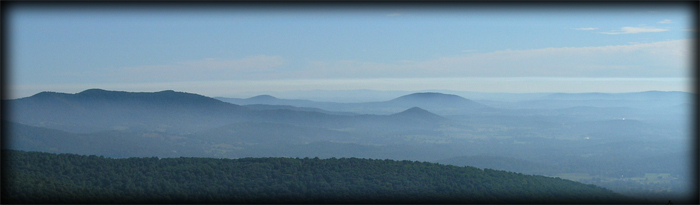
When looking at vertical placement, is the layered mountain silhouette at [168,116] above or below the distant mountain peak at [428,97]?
below

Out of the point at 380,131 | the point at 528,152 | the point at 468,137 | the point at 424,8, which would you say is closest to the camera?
the point at 424,8

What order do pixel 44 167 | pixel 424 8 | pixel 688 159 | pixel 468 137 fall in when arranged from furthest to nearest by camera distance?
1. pixel 468 137
2. pixel 44 167
3. pixel 688 159
4. pixel 424 8

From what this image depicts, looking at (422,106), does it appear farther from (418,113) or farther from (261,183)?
(261,183)

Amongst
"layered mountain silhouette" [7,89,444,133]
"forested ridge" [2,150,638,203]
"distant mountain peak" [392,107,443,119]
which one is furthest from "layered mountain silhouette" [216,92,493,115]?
"forested ridge" [2,150,638,203]

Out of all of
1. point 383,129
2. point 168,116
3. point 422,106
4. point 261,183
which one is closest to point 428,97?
point 422,106

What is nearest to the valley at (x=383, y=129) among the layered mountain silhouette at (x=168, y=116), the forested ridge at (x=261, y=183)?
the layered mountain silhouette at (x=168, y=116)

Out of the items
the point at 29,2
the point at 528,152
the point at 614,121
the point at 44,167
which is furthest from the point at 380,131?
the point at 29,2

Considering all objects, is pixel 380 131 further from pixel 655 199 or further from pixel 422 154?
pixel 655 199

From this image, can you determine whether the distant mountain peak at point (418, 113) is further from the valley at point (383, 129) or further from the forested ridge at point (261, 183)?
the forested ridge at point (261, 183)

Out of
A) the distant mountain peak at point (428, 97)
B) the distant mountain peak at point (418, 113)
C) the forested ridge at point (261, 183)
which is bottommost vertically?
the forested ridge at point (261, 183)
